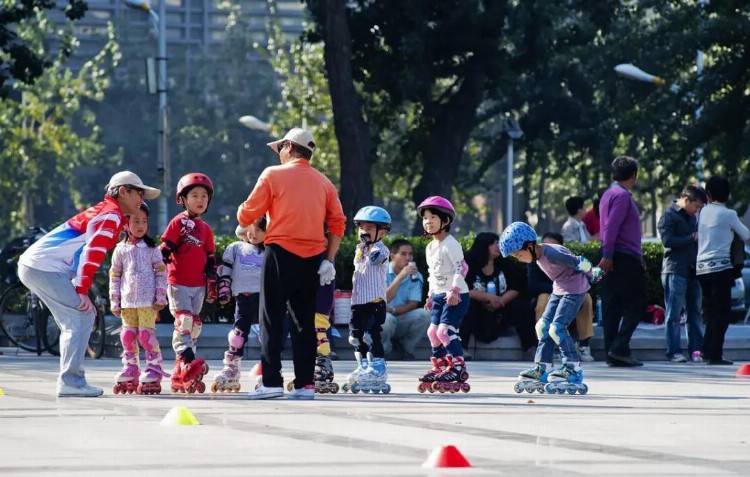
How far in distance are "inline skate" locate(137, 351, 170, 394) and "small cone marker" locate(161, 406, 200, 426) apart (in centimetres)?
246

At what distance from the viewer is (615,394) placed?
12.4 meters

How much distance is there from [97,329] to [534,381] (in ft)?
20.5

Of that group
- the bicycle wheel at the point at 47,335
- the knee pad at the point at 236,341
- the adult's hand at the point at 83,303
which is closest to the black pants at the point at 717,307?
the knee pad at the point at 236,341

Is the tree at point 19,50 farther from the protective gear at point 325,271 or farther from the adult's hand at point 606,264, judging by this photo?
the protective gear at point 325,271

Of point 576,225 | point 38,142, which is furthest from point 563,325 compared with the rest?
point 38,142

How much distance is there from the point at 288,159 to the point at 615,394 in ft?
9.66

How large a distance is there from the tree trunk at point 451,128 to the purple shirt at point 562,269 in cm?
2005

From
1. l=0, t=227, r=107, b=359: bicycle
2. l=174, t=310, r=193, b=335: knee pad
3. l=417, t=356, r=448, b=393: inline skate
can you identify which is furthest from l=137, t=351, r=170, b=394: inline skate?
l=0, t=227, r=107, b=359: bicycle

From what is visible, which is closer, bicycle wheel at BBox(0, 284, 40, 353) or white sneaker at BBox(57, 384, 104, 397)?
white sneaker at BBox(57, 384, 104, 397)

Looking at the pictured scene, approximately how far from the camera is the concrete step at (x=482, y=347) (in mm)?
17094

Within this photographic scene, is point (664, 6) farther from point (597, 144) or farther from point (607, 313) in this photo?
point (607, 313)

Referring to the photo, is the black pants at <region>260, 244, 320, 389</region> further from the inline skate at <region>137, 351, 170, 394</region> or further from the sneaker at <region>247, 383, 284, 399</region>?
the inline skate at <region>137, 351, 170, 394</region>

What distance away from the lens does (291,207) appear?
37.6ft

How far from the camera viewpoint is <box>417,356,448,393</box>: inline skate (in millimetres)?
12594
